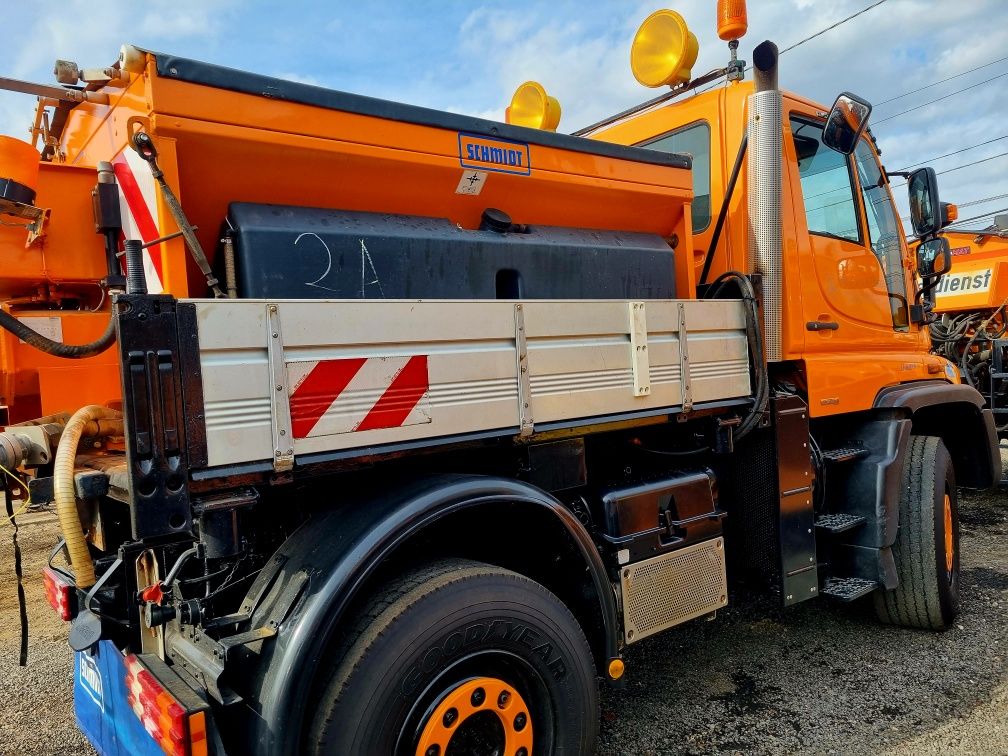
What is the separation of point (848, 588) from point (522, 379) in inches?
89.1

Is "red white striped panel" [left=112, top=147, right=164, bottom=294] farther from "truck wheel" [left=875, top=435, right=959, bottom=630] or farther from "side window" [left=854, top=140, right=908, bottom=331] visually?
"truck wheel" [left=875, top=435, right=959, bottom=630]

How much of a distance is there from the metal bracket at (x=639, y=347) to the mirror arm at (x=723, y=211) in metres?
1.09

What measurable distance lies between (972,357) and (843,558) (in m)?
5.71

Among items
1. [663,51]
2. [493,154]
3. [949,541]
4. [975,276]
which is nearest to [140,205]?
[493,154]

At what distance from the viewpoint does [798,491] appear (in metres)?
3.32

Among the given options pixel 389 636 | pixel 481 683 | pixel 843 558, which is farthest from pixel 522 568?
pixel 843 558

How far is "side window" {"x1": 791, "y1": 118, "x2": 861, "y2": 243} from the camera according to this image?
362 centimetres

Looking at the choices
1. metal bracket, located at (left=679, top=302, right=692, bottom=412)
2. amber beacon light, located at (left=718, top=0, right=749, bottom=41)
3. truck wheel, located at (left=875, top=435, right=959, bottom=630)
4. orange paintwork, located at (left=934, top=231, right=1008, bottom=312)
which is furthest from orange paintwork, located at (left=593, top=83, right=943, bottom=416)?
orange paintwork, located at (left=934, top=231, right=1008, bottom=312)

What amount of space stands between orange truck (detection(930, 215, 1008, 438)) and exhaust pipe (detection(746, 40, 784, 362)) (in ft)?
17.6

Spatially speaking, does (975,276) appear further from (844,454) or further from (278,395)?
(278,395)

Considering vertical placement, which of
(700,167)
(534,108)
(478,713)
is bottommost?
(478,713)

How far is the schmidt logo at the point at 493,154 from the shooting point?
8.50 feet

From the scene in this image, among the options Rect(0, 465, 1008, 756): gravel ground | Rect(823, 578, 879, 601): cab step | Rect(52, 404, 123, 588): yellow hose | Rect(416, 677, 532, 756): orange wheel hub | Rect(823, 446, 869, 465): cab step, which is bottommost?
Rect(0, 465, 1008, 756): gravel ground

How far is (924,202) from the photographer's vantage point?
13.6 ft
